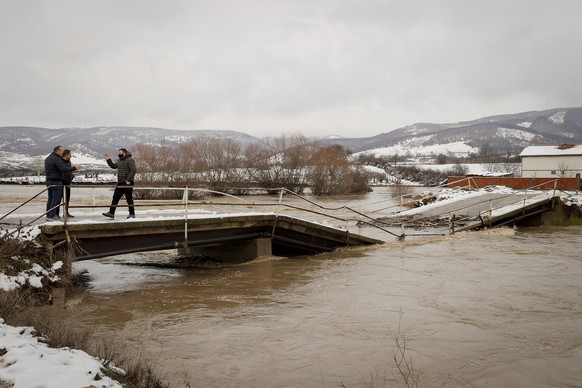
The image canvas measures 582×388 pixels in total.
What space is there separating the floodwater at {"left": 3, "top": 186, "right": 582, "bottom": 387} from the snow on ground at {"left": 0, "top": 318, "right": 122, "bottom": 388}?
161 centimetres

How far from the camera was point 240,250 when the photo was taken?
15.4 m

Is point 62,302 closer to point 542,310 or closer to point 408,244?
point 542,310

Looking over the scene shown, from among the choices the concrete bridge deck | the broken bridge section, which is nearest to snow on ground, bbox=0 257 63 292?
the broken bridge section

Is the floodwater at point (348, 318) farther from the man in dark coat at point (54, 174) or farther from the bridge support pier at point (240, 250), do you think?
the man in dark coat at point (54, 174)

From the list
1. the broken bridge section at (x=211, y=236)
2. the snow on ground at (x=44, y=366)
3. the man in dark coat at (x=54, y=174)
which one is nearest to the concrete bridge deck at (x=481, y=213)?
the broken bridge section at (x=211, y=236)

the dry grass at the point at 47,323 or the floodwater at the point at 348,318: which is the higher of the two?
the dry grass at the point at 47,323

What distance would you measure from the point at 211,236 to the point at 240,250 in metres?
1.99

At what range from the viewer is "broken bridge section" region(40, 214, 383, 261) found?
10797mm

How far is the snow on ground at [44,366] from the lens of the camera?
448 cm

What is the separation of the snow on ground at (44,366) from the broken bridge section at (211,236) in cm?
512

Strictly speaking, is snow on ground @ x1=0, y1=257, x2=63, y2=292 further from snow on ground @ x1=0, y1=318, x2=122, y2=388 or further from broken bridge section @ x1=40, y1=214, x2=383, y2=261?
snow on ground @ x1=0, y1=318, x2=122, y2=388

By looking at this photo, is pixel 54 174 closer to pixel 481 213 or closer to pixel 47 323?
pixel 47 323

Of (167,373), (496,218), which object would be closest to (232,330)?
(167,373)

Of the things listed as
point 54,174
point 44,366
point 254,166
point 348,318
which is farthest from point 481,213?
point 254,166
